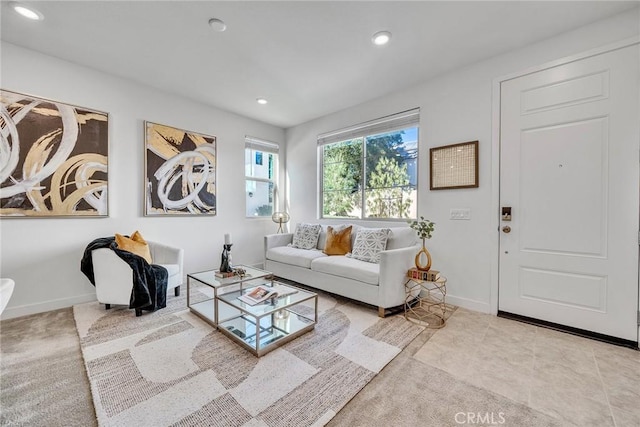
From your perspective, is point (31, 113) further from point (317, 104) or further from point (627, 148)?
point (627, 148)

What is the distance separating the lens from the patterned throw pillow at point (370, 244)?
2912 millimetres

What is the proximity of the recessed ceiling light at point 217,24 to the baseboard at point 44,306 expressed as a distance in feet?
9.95

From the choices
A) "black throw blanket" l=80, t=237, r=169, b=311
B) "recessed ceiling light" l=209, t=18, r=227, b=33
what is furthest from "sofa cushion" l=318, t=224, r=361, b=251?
"recessed ceiling light" l=209, t=18, r=227, b=33

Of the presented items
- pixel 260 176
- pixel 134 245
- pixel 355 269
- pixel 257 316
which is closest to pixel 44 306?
pixel 134 245

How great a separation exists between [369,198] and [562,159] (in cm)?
207

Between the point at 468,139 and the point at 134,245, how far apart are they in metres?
3.74

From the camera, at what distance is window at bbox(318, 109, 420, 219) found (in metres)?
3.36

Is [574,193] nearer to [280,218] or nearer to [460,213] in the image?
[460,213]

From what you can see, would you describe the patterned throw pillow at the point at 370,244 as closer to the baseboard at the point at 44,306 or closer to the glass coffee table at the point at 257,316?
the glass coffee table at the point at 257,316

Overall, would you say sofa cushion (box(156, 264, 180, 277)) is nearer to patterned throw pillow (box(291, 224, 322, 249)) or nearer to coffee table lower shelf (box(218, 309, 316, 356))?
coffee table lower shelf (box(218, 309, 316, 356))

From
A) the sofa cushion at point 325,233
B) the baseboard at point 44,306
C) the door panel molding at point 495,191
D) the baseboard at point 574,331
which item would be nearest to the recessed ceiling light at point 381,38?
the door panel molding at point 495,191

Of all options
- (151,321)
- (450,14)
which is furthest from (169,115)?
(450,14)

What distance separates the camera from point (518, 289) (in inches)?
99.1

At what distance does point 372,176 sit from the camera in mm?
3764
